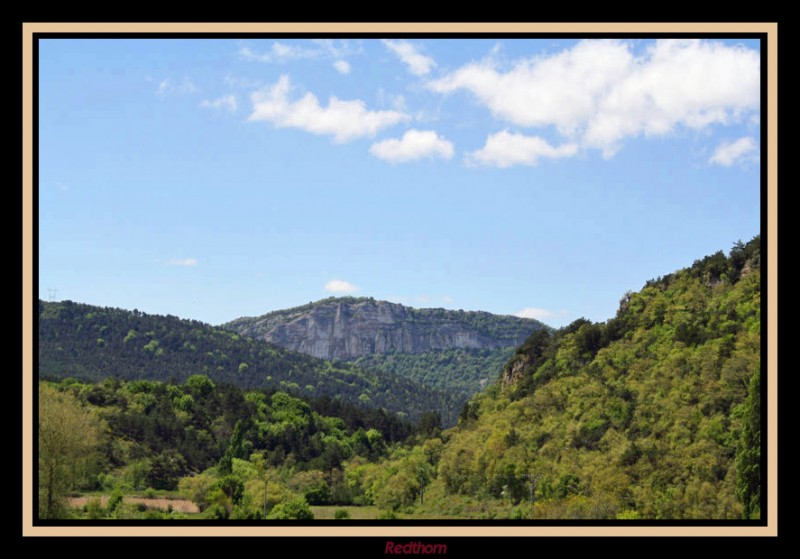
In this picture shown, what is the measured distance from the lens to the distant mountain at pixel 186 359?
71938mm

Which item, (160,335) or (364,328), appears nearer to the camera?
(160,335)

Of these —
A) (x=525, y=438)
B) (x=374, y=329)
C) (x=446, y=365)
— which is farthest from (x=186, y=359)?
(x=374, y=329)

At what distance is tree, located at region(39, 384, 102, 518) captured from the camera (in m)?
17.2

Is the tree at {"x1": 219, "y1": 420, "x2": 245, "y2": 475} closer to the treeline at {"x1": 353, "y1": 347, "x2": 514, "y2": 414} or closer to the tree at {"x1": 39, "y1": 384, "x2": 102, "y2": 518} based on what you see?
the tree at {"x1": 39, "y1": 384, "x2": 102, "y2": 518}

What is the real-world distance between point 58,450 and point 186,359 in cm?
6609

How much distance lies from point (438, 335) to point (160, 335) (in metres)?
72.0

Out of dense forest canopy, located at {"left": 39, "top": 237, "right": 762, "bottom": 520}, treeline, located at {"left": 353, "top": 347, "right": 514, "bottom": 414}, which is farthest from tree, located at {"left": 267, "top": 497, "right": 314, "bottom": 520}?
treeline, located at {"left": 353, "top": 347, "right": 514, "bottom": 414}

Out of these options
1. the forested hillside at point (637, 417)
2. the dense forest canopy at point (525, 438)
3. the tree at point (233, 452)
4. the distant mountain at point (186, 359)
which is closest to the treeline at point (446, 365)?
the distant mountain at point (186, 359)

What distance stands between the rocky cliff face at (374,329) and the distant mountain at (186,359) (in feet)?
117

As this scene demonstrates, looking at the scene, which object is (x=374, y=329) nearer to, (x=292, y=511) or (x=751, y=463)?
(x=292, y=511)

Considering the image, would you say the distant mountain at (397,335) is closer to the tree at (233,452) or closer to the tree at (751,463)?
the tree at (233,452)
